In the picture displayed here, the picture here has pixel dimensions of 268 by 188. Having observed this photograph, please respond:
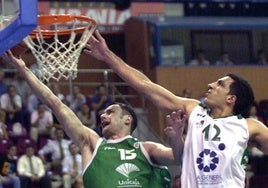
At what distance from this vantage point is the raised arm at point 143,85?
605 cm

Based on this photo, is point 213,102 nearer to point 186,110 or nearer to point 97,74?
point 186,110

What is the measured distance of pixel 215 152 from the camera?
573 centimetres

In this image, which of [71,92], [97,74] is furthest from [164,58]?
[71,92]

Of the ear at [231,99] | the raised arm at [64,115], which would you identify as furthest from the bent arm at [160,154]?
the ear at [231,99]

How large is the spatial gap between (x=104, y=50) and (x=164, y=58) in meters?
10.7

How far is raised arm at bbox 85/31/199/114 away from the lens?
6051 mm

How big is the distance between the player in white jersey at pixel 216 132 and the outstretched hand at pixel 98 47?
0.51 metres

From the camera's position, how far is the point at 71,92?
15.4 meters

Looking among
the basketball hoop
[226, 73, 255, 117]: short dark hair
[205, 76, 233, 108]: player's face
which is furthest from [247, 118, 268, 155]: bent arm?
the basketball hoop

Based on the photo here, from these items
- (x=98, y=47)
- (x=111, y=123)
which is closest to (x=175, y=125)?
(x=111, y=123)

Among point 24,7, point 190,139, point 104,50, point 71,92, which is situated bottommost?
point 71,92

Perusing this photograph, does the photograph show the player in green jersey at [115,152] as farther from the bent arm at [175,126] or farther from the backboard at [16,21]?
the backboard at [16,21]

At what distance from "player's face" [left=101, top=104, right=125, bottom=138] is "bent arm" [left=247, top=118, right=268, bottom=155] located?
3.75 feet

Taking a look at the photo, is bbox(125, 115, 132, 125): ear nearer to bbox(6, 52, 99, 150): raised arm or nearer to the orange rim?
bbox(6, 52, 99, 150): raised arm
